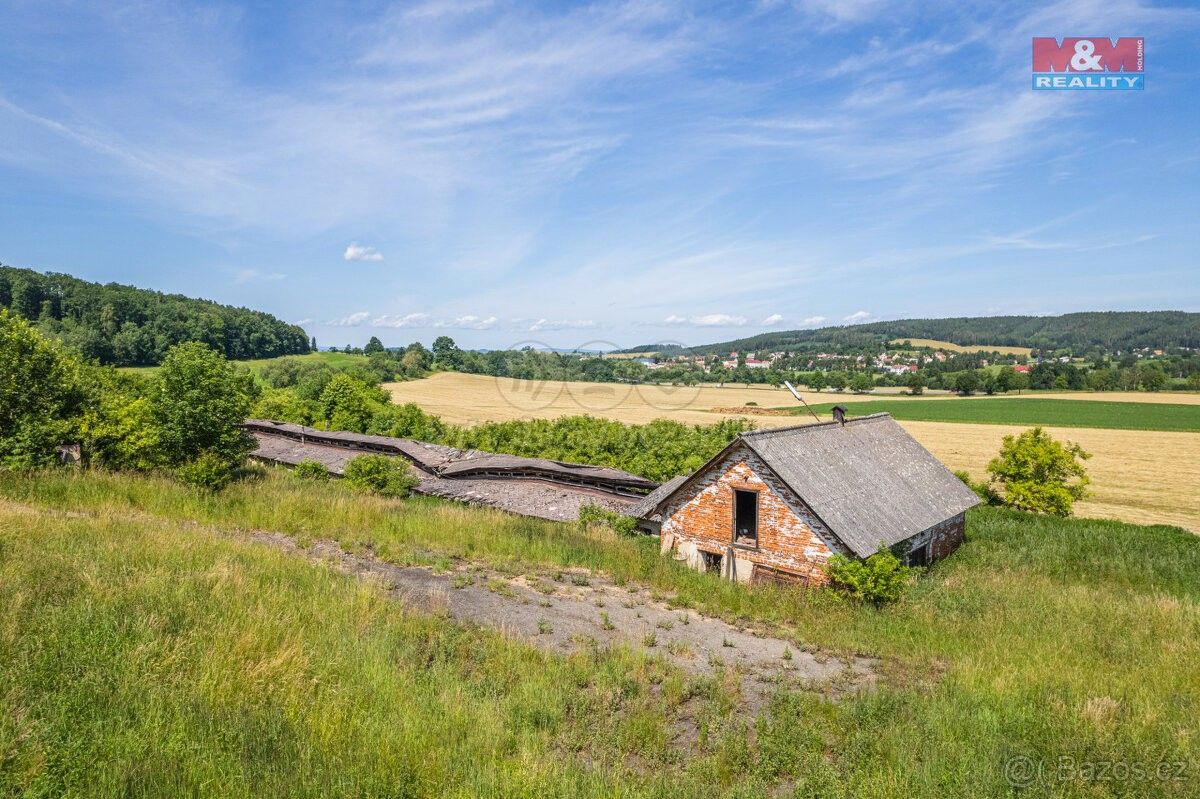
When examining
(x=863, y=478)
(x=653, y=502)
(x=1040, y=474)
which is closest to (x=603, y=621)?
(x=653, y=502)

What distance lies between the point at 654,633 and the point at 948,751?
16.9 feet

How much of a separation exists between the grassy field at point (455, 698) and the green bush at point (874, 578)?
1.11 meters

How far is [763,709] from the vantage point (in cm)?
818

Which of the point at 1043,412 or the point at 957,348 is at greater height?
the point at 957,348

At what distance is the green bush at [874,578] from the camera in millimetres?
14328

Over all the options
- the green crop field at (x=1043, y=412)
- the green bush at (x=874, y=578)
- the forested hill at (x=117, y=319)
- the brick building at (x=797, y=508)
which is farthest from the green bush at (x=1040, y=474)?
the forested hill at (x=117, y=319)

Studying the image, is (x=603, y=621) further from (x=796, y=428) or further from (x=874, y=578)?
(x=796, y=428)

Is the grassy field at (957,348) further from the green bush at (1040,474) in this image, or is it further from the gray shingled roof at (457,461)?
the gray shingled roof at (457,461)

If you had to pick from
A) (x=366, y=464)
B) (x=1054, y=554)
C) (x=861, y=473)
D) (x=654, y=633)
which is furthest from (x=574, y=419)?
(x=654, y=633)

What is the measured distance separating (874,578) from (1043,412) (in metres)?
79.1

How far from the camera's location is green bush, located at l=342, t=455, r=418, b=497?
2485 cm

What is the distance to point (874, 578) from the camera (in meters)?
14.5

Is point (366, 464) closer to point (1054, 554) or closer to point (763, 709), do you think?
point (763, 709)

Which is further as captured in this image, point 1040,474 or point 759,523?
point 1040,474
